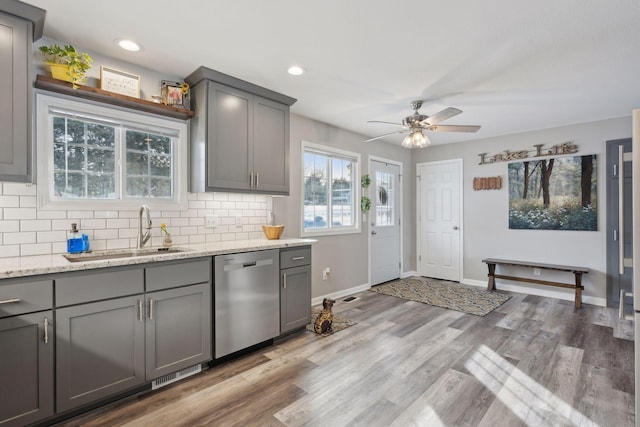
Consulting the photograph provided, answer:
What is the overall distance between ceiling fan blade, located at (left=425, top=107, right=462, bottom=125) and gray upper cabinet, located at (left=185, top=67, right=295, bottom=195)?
149 cm

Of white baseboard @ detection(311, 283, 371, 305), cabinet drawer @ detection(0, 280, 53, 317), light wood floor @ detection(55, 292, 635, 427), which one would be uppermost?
cabinet drawer @ detection(0, 280, 53, 317)

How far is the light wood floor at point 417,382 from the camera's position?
6.37 ft

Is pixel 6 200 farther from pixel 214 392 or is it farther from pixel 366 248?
pixel 366 248

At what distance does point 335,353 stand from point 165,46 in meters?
2.86

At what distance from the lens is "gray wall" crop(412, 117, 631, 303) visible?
13.9ft

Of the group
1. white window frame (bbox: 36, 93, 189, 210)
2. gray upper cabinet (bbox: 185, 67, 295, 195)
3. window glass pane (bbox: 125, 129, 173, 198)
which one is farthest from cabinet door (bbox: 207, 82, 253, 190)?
window glass pane (bbox: 125, 129, 173, 198)

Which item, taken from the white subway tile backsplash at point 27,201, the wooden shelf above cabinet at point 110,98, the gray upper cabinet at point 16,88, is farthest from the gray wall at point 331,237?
the gray upper cabinet at point 16,88

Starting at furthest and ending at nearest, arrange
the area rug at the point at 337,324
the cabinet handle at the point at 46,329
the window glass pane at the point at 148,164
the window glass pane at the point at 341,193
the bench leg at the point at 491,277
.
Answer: the bench leg at the point at 491,277, the window glass pane at the point at 341,193, the area rug at the point at 337,324, the window glass pane at the point at 148,164, the cabinet handle at the point at 46,329

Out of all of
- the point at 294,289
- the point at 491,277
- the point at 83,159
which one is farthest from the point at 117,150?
the point at 491,277

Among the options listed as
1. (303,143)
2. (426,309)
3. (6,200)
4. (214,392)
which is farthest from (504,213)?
(6,200)

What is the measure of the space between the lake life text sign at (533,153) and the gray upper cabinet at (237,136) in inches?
138

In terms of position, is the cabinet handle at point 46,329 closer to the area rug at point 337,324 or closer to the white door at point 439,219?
the area rug at point 337,324

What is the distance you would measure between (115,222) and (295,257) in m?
A: 1.57

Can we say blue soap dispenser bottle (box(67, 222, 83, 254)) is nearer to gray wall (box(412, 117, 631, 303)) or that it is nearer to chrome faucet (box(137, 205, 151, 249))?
chrome faucet (box(137, 205, 151, 249))
